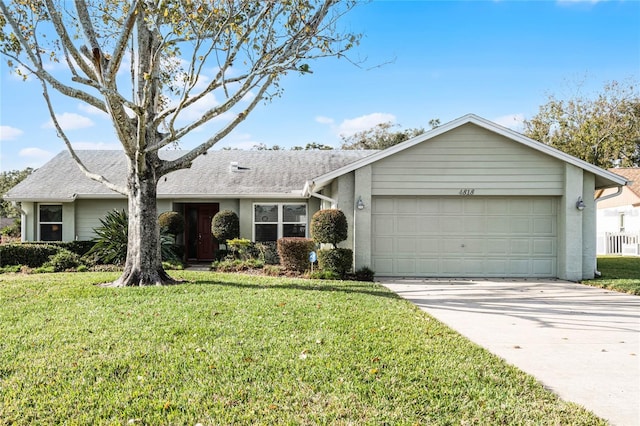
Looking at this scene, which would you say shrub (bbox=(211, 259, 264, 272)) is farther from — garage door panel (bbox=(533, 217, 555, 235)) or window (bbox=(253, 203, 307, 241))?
garage door panel (bbox=(533, 217, 555, 235))

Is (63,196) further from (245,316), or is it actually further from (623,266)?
(623,266)

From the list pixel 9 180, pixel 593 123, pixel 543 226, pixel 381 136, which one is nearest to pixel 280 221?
pixel 543 226

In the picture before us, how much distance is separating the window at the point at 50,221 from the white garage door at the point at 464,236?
12.1 m

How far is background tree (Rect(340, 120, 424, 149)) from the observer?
118ft

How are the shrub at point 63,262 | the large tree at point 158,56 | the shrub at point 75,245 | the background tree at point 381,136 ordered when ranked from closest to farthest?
the large tree at point 158,56 < the shrub at point 63,262 < the shrub at point 75,245 < the background tree at point 381,136

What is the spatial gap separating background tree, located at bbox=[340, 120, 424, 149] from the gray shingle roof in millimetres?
16737

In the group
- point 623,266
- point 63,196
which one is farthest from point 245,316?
point 623,266

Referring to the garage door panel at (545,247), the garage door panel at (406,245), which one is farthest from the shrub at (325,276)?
the garage door panel at (545,247)

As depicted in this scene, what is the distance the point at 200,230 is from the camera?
1656 centimetres

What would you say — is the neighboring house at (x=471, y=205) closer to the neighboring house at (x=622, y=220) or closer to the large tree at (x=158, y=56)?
the large tree at (x=158, y=56)

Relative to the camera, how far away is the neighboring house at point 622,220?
70.6 ft

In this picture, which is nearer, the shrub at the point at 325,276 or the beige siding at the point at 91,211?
the shrub at the point at 325,276

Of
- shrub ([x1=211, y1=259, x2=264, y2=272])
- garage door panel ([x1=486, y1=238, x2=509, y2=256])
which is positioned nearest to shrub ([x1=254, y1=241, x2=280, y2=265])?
shrub ([x1=211, y1=259, x2=264, y2=272])

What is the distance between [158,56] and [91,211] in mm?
8652
